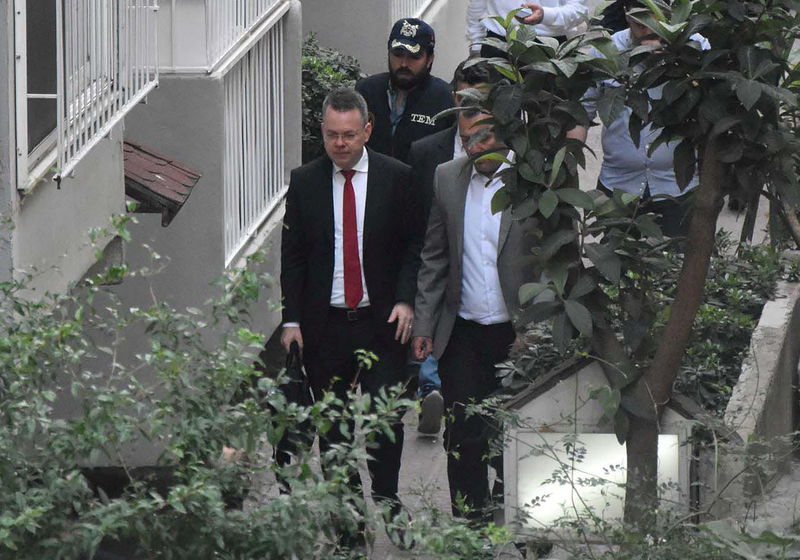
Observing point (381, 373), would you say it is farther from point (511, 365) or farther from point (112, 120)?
point (112, 120)

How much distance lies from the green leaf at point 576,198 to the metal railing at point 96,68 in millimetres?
1996

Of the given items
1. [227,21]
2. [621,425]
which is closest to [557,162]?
[621,425]

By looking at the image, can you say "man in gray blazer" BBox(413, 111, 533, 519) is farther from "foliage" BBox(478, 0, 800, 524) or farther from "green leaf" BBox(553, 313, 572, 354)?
"green leaf" BBox(553, 313, 572, 354)

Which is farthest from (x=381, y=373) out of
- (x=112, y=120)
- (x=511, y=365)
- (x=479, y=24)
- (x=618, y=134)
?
(x=479, y=24)

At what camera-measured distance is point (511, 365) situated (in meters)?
6.60

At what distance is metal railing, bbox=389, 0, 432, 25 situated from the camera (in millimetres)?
12430

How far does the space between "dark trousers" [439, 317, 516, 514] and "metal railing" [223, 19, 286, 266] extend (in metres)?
2.34

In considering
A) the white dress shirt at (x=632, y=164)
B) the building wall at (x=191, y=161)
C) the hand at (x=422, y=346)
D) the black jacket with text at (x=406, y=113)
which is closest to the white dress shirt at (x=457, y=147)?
the white dress shirt at (x=632, y=164)

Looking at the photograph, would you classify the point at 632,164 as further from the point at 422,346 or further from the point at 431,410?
the point at 422,346

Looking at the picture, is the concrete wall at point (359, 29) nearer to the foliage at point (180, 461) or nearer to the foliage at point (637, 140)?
the foliage at point (637, 140)

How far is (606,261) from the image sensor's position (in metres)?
5.22

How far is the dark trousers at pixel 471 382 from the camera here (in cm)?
672

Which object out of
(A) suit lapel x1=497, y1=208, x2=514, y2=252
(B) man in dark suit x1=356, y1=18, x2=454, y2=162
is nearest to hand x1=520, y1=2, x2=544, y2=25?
(B) man in dark suit x1=356, y1=18, x2=454, y2=162

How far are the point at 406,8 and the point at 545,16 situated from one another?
277cm
